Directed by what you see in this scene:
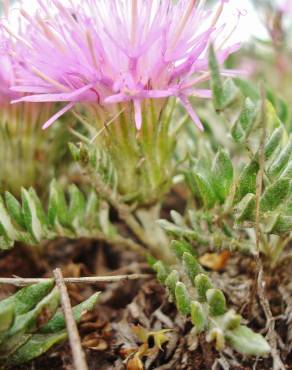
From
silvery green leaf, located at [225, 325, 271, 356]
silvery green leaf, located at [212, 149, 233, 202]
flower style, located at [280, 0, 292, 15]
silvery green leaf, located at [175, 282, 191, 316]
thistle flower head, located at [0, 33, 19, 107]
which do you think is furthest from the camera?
flower style, located at [280, 0, 292, 15]

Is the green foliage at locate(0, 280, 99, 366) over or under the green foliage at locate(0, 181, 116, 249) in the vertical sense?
under

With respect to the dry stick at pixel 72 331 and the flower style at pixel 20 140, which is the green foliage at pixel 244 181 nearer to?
the dry stick at pixel 72 331

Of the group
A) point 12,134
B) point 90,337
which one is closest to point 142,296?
point 90,337

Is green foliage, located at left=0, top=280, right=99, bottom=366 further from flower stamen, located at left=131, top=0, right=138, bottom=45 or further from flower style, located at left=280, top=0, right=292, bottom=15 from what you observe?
flower style, located at left=280, top=0, right=292, bottom=15

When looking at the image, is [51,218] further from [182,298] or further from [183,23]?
[183,23]

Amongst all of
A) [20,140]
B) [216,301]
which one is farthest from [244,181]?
[20,140]

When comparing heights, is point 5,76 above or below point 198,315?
above

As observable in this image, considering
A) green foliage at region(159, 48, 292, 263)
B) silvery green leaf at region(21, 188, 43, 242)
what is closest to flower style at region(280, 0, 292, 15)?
green foliage at region(159, 48, 292, 263)
